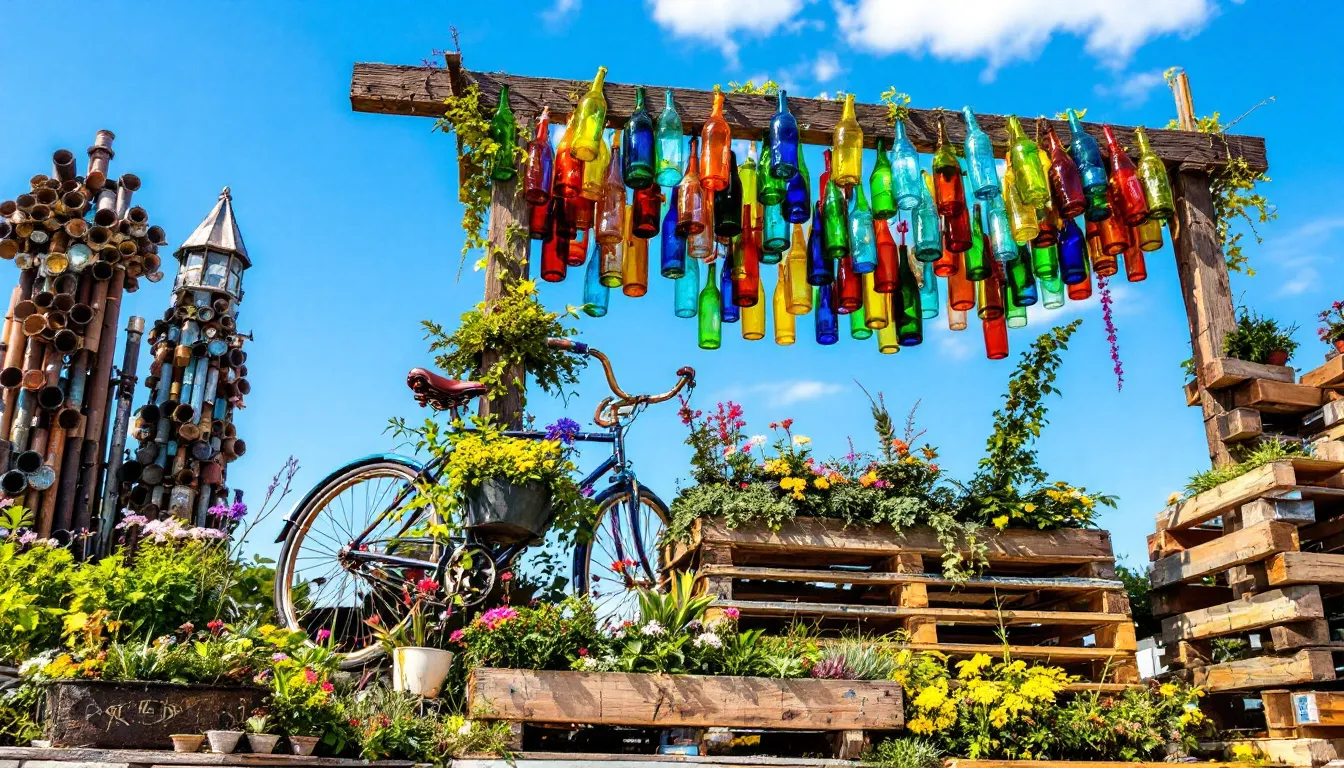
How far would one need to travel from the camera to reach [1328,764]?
4629 mm

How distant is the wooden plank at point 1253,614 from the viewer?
4859 mm

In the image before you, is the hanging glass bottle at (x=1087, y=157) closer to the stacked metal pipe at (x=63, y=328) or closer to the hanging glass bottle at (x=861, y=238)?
the hanging glass bottle at (x=861, y=238)

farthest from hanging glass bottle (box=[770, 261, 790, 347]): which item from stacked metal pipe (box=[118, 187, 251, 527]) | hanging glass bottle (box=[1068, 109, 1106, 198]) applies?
stacked metal pipe (box=[118, 187, 251, 527])

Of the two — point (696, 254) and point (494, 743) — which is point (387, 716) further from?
point (696, 254)

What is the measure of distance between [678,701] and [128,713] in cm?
188

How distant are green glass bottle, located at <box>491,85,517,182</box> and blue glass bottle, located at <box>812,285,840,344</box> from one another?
72.1 inches

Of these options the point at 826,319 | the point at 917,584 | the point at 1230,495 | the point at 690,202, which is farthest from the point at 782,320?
the point at 1230,495

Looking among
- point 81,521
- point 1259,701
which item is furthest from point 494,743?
point 81,521

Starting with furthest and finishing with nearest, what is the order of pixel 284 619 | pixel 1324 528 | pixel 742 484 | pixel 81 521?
pixel 81 521, pixel 1324 528, pixel 742 484, pixel 284 619

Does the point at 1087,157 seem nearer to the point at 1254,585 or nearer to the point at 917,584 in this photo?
the point at 1254,585

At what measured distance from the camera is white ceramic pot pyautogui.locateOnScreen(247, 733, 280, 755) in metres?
3.53

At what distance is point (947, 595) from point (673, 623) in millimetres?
1678

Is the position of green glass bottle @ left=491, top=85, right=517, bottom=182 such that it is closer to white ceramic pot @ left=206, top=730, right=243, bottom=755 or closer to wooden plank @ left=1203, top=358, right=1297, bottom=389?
white ceramic pot @ left=206, top=730, right=243, bottom=755

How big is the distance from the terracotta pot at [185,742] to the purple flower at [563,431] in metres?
1.92
